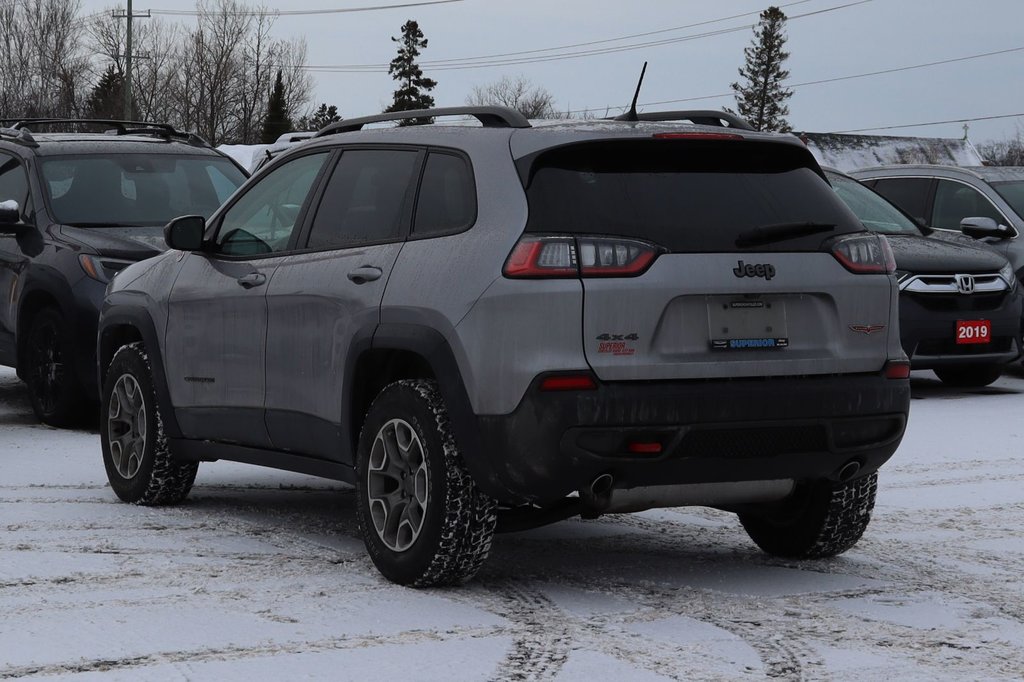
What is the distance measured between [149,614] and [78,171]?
687 centimetres

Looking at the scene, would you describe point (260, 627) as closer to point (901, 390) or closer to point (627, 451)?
point (627, 451)

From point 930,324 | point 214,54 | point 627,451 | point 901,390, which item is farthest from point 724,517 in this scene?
point 214,54

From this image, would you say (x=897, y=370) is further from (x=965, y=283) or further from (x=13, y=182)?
(x=13, y=182)

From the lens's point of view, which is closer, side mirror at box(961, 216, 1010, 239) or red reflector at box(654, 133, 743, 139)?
red reflector at box(654, 133, 743, 139)

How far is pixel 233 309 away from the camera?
7.09 m

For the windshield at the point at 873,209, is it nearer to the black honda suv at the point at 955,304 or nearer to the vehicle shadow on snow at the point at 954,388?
the black honda suv at the point at 955,304

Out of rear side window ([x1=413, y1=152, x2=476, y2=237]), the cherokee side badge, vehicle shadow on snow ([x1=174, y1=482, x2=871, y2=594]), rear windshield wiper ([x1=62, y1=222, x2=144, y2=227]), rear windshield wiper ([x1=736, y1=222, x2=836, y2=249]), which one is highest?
rear side window ([x1=413, y1=152, x2=476, y2=237])

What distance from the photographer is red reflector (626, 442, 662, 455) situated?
5.42 metres

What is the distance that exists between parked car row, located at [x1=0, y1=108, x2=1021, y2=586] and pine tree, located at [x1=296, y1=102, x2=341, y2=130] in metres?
88.2

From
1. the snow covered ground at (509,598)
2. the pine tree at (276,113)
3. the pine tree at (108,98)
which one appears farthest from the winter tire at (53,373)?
the pine tree at (276,113)

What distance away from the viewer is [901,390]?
592 centimetres

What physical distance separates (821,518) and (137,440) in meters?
3.42

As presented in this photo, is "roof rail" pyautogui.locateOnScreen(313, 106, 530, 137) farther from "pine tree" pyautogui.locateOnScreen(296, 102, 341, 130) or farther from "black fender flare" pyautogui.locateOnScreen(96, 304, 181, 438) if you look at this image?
"pine tree" pyautogui.locateOnScreen(296, 102, 341, 130)

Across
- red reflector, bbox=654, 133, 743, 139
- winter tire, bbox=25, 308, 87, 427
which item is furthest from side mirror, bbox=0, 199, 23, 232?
red reflector, bbox=654, 133, 743, 139
